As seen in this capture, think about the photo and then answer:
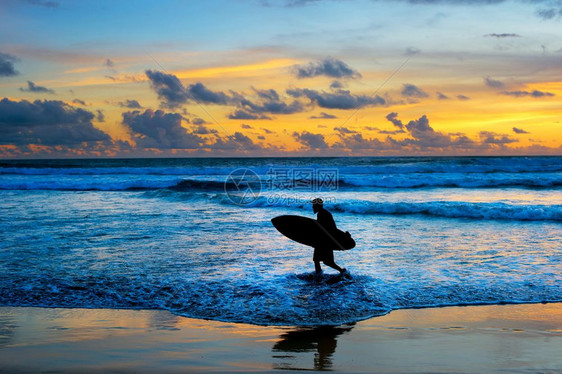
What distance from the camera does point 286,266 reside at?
879 cm

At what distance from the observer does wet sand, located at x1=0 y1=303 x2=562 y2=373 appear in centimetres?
439

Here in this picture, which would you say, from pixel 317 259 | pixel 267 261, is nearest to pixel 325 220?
pixel 317 259

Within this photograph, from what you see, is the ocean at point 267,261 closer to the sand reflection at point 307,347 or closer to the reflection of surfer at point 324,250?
the reflection of surfer at point 324,250

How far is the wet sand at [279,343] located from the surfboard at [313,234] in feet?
6.73

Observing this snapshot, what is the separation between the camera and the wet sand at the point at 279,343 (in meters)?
4.39

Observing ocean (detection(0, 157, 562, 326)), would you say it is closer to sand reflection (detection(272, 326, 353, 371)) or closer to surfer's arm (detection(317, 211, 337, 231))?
sand reflection (detection(272, 326, 353, 371))

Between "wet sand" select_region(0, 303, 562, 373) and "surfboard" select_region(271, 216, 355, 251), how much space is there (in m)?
2.05

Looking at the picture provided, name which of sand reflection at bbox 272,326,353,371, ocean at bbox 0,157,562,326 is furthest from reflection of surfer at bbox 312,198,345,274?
sand reflection at bbox 272,326,353,371

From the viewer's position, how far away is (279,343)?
5.05 meters

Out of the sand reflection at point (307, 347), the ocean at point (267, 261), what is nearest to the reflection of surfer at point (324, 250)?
the ocean at point (267, 261)

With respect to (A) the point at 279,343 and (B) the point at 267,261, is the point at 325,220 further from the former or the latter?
(A) the point at 279,343

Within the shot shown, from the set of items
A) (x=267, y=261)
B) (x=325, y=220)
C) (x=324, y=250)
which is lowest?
(x=267, y=261)

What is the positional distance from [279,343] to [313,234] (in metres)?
3.38

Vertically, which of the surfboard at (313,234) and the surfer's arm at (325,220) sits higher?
the surfer's arm at (325,220)
